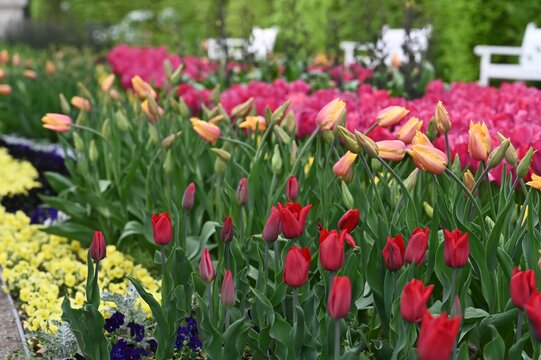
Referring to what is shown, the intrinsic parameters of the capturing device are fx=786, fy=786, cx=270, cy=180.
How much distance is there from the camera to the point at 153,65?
20.9ft

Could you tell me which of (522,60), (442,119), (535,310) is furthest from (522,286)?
(522,60)

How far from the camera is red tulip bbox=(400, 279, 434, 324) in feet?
4.39

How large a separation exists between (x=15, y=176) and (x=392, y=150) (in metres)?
3.13

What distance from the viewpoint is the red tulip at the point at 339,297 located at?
1.34 meters

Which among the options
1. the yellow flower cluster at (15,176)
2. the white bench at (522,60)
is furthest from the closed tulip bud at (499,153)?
the white bench at (522,60)

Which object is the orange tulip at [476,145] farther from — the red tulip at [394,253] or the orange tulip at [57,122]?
the orange tulip at [57,122]

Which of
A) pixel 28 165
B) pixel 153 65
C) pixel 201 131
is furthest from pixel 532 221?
pixel 153 65

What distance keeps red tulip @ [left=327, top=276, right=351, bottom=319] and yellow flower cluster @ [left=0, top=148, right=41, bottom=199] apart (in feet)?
10.1

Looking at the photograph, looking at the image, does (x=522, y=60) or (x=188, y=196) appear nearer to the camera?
(x=188, y=196)

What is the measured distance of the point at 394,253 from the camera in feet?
5.41

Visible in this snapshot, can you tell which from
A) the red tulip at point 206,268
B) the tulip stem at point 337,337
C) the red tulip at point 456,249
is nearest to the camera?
the tulip stem at point 337,337

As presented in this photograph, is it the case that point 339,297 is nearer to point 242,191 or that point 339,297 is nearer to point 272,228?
point 272,228

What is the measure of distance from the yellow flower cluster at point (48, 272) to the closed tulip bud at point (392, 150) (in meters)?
0.88

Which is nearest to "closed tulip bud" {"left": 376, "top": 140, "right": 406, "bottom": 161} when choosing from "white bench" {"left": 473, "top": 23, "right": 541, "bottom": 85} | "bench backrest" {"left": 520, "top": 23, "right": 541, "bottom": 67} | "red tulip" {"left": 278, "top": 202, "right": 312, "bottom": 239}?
"red tulip" {"left": 278, "top": 202, "right": 312, "bottom": 239}
